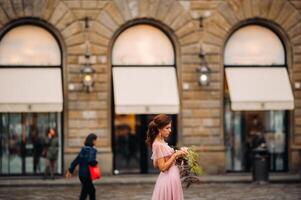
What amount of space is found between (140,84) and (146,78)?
1.20 feet

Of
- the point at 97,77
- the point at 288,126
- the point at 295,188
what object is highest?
the point at 97,77

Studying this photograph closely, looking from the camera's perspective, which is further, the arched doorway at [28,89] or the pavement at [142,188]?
the arched doorway at [28,89]

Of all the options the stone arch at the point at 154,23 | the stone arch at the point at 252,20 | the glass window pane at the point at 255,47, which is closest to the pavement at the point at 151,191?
the stone arch at the point at 154,23

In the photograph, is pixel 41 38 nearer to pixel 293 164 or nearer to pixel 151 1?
pixel 151 1

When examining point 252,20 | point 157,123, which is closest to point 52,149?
point 252,20

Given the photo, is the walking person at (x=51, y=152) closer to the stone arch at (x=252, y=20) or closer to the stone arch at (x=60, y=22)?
the stone arch at (x=60, y=22)

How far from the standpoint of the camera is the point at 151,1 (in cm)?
2806

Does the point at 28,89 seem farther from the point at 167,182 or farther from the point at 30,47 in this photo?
the point at 167,182

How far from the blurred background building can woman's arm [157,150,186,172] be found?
649 inches

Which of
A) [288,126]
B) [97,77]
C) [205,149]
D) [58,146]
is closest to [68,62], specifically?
[97,77]

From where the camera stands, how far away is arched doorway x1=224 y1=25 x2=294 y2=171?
1123 inches

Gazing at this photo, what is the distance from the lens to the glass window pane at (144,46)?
93.1 feet

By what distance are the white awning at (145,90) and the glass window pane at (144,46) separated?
16.0 inches

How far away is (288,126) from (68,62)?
8365 millimetres
